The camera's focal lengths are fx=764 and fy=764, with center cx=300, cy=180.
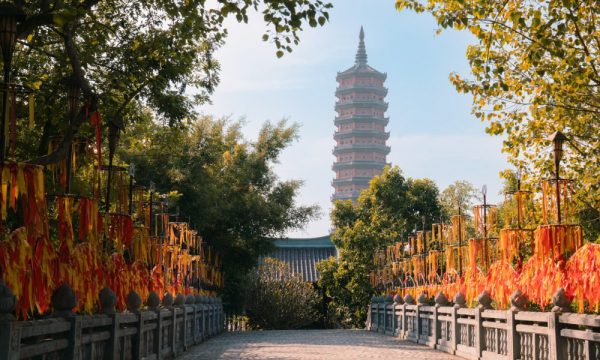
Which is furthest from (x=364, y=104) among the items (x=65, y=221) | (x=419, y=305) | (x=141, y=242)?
(x=65, y=221)

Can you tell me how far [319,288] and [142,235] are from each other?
22.7 meters

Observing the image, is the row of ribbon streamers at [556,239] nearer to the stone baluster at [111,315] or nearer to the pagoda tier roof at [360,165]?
the stone baluster at [111,315]

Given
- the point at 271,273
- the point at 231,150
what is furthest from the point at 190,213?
the point at 271,273

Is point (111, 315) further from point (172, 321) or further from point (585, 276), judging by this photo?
point (585, 276)

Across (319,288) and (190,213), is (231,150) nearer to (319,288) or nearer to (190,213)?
(190,213)

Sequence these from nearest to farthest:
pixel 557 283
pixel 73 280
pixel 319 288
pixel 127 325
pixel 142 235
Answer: pixel 73 280 → pixel 557 283 → pixel 127 325 → pixel 142 235 → pixel 319 288

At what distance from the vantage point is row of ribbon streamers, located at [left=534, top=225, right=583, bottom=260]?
9633mm

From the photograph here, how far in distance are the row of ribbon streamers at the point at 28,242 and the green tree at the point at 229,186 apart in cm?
1233

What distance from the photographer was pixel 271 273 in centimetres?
3058

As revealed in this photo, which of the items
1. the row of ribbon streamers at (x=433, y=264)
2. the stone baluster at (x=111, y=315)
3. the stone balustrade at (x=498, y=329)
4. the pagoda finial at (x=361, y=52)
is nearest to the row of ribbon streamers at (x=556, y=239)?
the stone balustrade at (x=498, y=329)

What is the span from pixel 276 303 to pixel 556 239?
20682mm

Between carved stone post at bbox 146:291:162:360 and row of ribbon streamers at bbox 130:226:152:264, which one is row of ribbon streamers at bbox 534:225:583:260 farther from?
carved stone post at bbox 146:291:162:360

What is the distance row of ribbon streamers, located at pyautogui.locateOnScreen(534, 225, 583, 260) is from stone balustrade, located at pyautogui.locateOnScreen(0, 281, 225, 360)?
5.31 metres

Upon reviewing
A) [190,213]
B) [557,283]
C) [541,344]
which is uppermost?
[190,213]
